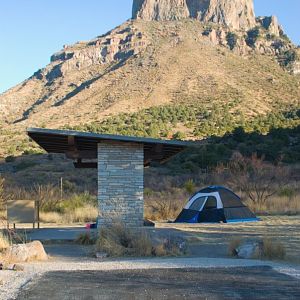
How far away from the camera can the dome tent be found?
2078 cm

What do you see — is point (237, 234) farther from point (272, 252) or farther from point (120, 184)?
point (272, 252)

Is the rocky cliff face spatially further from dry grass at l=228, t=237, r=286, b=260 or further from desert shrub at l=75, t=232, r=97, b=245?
dry grass at l=228, t=237, r=286, b=260

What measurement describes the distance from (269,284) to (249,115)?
57.4 meters

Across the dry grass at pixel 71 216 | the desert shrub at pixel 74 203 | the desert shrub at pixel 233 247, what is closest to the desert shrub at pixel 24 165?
the desert shrub at pixel 74 203

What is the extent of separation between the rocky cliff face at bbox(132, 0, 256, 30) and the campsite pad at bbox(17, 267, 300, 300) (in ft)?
299

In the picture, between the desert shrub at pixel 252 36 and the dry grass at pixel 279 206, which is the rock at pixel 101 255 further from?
the desert shrub at pixel 252 36

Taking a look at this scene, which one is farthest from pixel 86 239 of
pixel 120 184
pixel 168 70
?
pixel 168 70

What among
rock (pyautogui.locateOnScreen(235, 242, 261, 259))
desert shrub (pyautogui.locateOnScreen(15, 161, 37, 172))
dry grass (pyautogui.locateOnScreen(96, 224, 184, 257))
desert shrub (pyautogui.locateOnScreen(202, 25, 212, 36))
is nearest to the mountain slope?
desert shrub (pyautogui.locateOnScreen(202, 25, 212, 36))

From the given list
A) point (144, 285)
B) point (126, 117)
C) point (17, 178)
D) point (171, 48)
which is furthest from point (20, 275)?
point (171, 48)

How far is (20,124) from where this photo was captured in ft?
240

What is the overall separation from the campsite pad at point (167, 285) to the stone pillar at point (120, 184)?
606 cm

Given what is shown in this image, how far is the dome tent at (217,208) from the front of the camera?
20.8 metres

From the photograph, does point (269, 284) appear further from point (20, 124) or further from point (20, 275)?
point (20, 124)

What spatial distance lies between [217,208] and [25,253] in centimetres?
1068
